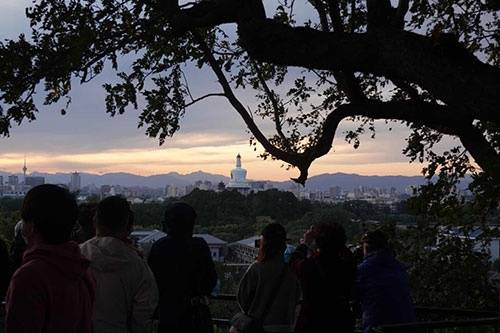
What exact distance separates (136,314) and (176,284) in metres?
0.90

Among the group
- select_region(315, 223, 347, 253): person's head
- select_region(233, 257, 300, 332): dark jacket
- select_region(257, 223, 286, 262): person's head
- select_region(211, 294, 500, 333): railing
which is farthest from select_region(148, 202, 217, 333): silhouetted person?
select_region(315, 223, 347, 253): person's head

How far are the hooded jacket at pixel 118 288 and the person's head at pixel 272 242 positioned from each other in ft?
3.98

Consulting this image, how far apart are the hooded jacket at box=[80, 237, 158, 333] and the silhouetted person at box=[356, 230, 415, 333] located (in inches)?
73.4

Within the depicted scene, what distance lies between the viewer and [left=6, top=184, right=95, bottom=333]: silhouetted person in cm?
212

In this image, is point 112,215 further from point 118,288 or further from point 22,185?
point 22,185

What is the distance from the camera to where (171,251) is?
426 centimetres

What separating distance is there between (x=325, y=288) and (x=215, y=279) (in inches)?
31.0

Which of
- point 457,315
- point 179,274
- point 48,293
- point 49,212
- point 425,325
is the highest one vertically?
point 49,212

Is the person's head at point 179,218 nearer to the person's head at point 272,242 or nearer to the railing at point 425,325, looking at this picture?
the person's head at point 272,242

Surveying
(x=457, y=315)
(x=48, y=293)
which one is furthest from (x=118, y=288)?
(x=457, y=315)

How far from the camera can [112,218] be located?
11.2 ft

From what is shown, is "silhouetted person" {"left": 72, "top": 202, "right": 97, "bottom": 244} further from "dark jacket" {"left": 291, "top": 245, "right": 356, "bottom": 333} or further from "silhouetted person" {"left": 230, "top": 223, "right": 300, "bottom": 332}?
"dark jacket" {"left": 291, "top": 245, "right": 356, "bottom": 333}

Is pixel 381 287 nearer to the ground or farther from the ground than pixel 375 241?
nearer to the ground

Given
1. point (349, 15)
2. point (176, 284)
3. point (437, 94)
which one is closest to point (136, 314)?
point (176, 284)
